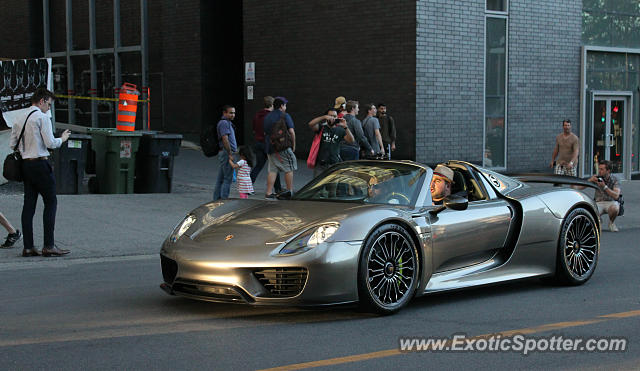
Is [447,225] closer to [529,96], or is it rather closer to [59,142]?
[59,142]

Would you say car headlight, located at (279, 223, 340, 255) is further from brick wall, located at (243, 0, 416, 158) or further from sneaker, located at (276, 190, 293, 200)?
brick wall, located at (243, 0, 416, 158)

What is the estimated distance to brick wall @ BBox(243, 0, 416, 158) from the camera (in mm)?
20000

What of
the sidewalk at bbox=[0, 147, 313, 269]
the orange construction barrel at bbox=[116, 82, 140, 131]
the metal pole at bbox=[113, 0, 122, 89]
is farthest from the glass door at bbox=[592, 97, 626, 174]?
the metal pole at bbox=[113, 0, 122, 89]

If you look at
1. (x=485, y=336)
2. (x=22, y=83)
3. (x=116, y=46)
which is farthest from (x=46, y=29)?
(x=485, y=336)

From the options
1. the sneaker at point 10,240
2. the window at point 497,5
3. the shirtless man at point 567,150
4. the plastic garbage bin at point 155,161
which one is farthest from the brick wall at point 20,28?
the sneaker at point 10,240

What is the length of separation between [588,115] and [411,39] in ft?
20.7

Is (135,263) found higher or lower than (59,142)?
lower

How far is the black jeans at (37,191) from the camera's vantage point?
9.42 m

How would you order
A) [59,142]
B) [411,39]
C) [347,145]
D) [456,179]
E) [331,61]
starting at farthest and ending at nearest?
[331,61], [411,39], [347,145], [59,142], [456,179]

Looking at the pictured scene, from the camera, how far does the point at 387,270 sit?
21.7 ft

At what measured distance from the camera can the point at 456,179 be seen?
794 cm

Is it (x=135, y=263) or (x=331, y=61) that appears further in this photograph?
(x=331, y=61)

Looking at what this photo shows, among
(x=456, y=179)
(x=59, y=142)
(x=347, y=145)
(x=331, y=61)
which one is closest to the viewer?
(x=456, y=179)

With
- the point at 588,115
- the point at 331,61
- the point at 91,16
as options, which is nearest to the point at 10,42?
the point at 91,16
